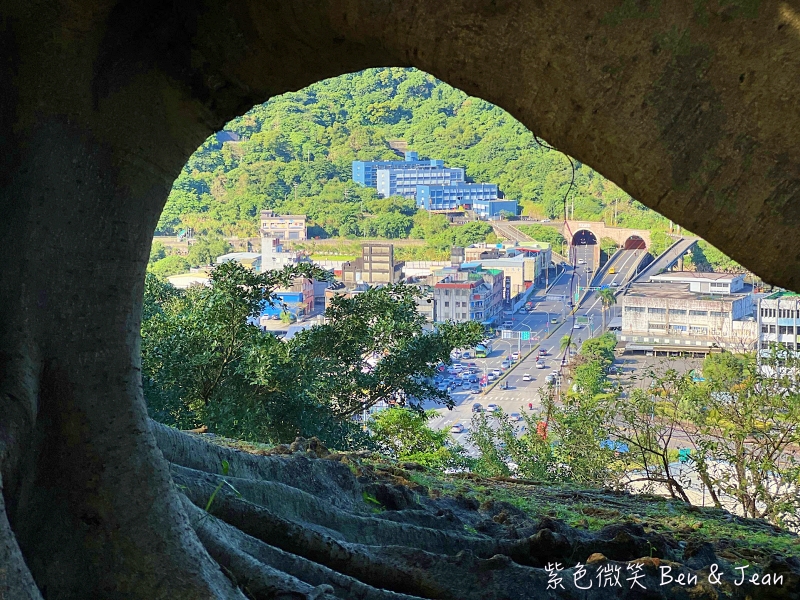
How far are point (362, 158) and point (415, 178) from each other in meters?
3.67

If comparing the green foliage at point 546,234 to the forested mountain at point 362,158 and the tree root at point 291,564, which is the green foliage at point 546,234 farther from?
the tree root at point 291,564

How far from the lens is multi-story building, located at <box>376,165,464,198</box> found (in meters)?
46.7

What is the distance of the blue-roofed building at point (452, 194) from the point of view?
45.6 m

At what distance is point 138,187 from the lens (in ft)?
5.75

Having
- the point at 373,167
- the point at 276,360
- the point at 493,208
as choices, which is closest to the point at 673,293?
the point at 493,208

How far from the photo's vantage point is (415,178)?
154 feet

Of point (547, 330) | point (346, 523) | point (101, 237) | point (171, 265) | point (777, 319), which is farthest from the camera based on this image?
point (547, 330)

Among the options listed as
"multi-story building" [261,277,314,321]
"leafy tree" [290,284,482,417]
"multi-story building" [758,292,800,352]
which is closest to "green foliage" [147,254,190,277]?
"multi-story building" [261,277,314,321]

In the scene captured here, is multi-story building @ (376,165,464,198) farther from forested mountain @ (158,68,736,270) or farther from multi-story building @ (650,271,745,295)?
multi-story building @ (650,271,745,295)

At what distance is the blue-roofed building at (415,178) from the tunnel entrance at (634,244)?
11397 millimetres

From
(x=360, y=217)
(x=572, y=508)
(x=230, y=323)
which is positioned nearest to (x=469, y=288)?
(x=360, y=217)

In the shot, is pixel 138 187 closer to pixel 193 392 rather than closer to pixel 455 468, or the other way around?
pixel 193 392

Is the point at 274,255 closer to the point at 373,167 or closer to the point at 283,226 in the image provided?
the point at 283,226

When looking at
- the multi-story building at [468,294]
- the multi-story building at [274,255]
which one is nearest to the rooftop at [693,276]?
the multi-story building at [468,294]
